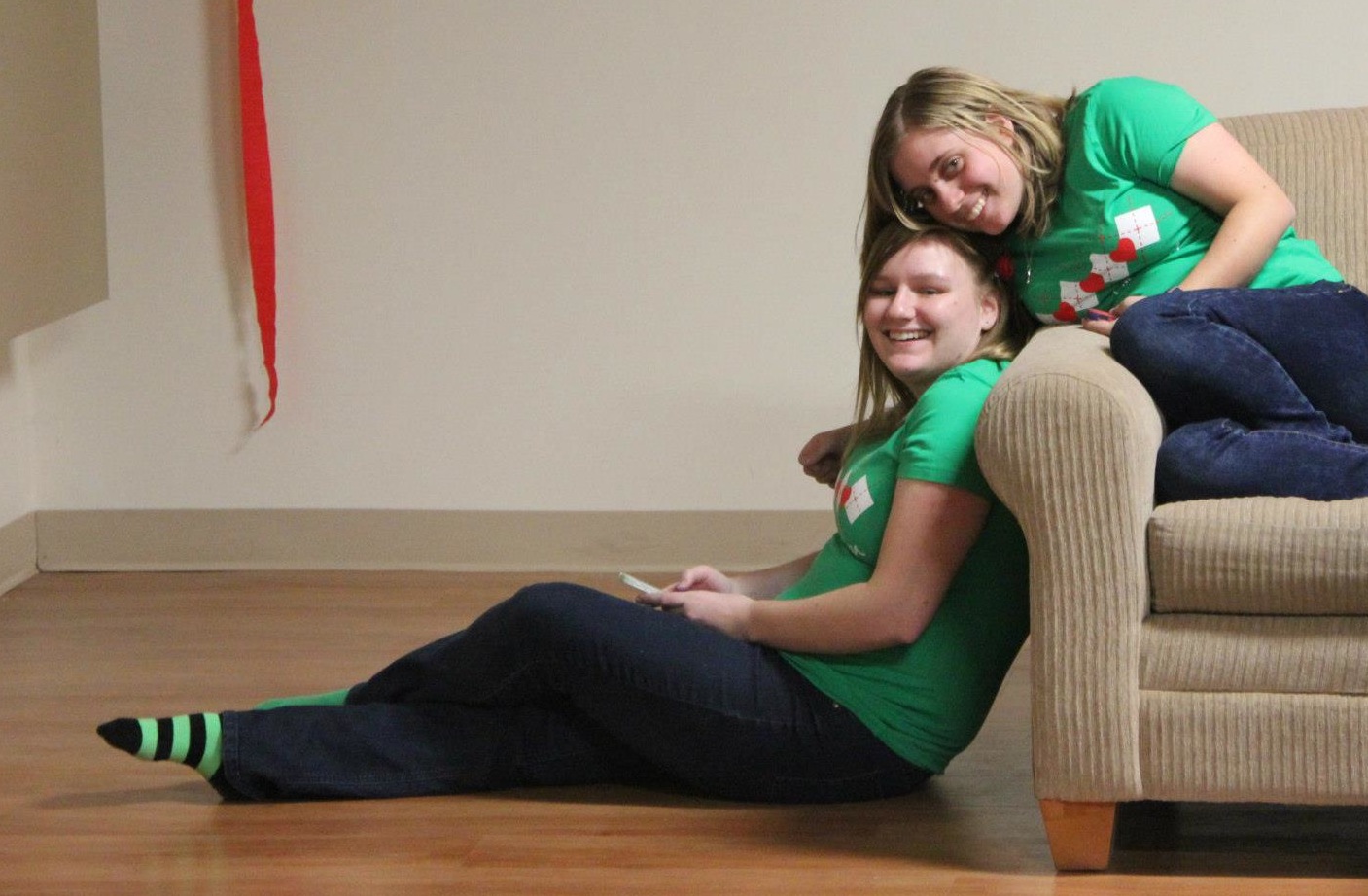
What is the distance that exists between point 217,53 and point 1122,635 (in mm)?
2401

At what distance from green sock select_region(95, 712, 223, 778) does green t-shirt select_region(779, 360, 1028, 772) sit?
2.39 feet

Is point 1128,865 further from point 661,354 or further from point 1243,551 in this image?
point 661,354

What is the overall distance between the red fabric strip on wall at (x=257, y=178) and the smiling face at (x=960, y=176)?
1678 millimetres

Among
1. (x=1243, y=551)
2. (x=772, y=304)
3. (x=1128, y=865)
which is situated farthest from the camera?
(x=772, y=304)

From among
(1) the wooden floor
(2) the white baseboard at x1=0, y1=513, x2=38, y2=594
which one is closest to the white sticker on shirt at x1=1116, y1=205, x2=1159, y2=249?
(1) the wooden floor

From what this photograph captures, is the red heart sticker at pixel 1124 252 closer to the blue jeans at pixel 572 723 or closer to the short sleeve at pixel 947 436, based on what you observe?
the short sleeve at pixel 947 436

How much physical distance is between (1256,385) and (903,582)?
47 cm

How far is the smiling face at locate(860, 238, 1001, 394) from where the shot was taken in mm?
2098

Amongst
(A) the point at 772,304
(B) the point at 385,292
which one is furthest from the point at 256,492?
(A) the point at 772,304

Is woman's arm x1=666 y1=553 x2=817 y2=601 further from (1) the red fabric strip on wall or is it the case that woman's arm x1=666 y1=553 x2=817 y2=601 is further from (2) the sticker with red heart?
(1) the red fabric strip on wall

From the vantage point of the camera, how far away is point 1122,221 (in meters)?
2.23

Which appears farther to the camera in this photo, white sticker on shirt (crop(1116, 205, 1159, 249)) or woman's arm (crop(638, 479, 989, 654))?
white sticker on shirt (crop(1116, 205, 1159, 249))

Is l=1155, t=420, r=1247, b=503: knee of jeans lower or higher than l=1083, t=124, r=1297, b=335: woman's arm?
lower

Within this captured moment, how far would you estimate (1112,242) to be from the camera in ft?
7.34
